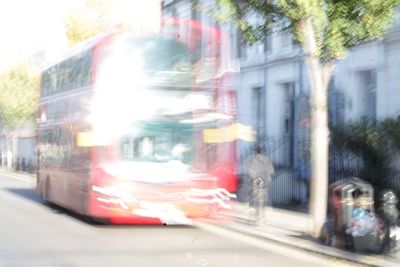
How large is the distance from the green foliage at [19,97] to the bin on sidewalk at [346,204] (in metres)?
33.9

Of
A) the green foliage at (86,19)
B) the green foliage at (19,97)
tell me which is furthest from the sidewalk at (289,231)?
the green foliage at (19,97)

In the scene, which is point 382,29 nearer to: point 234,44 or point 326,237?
point 326,237

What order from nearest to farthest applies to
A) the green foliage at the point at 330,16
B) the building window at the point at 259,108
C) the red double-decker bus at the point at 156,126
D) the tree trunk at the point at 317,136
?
the green foliage at the point at 330,16 < the tree trunk at the point at 317,136 < the red double-decker bus at the point at 156,126 < the building window at the point at 259,108

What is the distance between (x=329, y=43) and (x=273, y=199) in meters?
8.88

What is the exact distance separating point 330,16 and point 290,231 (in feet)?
13.9

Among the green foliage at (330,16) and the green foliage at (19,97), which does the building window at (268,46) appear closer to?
the green foliage at (330,16)

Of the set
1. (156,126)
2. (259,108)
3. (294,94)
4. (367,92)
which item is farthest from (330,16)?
(259,108)

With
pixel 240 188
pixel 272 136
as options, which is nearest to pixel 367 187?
pixel 240 188

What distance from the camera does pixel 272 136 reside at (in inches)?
902

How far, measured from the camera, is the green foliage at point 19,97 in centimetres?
4238

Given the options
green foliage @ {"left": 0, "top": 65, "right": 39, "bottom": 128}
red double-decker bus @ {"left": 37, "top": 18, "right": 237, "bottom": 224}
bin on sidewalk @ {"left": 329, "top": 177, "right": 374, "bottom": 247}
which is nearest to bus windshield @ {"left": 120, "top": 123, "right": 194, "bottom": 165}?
red double-decker bus @ {"left": 37, "top": 18, "right": 237, "bottom": 224}

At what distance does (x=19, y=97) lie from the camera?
141ft

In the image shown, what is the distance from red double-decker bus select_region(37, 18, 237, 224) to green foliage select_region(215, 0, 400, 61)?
1562 mm

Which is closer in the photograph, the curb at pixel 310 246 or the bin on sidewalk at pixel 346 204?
the curb at pixel 310 246
